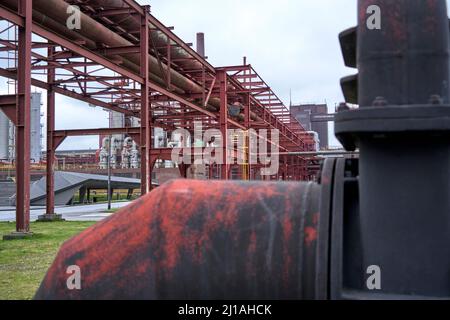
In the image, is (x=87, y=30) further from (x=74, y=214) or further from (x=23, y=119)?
(x=74, y=214)

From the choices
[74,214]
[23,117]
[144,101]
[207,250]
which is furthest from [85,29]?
[207,250]

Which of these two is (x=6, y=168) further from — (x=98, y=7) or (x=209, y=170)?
(x=98, y=7)

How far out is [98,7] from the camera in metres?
12.7

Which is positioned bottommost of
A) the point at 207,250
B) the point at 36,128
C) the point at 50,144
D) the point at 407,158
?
the point at 207,250

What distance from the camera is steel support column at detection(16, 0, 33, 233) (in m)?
10.0

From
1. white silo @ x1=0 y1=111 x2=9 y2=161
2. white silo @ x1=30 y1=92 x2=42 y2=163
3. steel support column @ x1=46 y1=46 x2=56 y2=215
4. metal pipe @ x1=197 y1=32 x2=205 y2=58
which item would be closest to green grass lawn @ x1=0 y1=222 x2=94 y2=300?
steel support column @ x1=46 y1=46 x2=56 y2=215

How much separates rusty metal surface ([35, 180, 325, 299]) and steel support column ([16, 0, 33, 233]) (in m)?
8.89

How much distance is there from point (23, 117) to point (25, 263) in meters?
3.90

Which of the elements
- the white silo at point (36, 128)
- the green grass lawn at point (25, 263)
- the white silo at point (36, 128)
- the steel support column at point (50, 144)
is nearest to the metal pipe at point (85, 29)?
the steel support column at point (50, 144)

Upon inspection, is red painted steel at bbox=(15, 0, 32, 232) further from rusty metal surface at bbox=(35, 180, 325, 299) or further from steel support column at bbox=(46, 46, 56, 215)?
rusty metal surface at bbox=(35, 180, 325, 299)

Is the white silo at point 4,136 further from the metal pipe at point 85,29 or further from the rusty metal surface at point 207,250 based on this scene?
the rusty metal surface at point 207,250

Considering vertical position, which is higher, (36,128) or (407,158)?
(36,128)

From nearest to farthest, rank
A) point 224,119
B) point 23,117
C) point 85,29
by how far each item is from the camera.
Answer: point 23,117 → point 85,29 → point 224,119

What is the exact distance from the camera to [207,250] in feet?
A: 5.99
